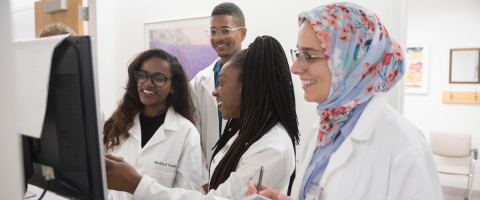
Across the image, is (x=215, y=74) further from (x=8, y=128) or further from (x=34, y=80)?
(x=8, y=128)

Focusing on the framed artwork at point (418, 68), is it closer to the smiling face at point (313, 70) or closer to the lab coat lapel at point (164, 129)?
the lab coat lapel at point (164, 129)

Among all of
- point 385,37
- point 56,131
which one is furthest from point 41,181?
point 385,37

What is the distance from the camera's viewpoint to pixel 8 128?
51 centimetres

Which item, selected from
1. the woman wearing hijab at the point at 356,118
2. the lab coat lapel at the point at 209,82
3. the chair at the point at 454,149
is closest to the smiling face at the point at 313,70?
the woman wearing hijab at the point at 356,118

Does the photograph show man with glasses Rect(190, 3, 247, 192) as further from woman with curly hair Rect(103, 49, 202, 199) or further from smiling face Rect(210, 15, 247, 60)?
woman with curly hair Rect(103, 49, 202, 199)

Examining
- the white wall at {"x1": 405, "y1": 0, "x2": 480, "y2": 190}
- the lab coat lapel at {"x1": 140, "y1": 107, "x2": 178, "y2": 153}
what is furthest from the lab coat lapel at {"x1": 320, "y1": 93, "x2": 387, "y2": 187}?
the white wall at {"x1": 405, "y1": 0, "x2": 480, "y2": 190}

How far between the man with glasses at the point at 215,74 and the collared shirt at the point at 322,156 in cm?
123

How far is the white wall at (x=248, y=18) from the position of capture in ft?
7.97

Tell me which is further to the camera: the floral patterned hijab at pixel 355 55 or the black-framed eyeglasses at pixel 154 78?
the black-framed eyeglasses at pixel 154 78

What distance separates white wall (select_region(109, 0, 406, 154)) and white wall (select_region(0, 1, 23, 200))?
213 cm

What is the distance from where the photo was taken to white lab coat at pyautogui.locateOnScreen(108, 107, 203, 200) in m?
1.59

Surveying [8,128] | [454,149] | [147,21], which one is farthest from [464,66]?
[8,128]

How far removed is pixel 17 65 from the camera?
2.41 feet

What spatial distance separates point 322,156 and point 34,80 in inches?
→ 35.7
